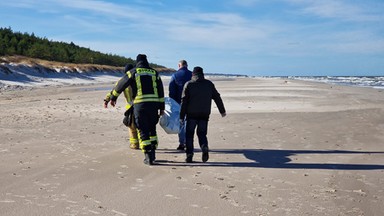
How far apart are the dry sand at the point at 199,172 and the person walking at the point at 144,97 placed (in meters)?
0.55

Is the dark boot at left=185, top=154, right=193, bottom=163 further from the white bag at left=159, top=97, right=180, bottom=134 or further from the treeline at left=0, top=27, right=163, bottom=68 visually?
the treeline at left=0, top=27, right=163, bottom=68

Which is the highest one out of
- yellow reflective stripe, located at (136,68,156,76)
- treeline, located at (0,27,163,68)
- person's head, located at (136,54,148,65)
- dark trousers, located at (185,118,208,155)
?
treeline, located at (0,27,163,68)

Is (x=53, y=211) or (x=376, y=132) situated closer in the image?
(x=53, y=211)

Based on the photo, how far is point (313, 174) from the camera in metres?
6.98

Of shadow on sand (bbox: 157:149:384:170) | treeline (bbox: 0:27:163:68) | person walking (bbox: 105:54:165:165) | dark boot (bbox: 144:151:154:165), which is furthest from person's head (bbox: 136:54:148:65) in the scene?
treeline (bbox: 0:27:163:68)

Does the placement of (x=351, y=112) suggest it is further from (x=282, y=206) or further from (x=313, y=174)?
(x=282, y=206)

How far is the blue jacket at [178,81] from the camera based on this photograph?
937 cm

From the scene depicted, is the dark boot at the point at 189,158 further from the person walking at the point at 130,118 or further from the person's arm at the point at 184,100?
the person walking at the point at 130,118

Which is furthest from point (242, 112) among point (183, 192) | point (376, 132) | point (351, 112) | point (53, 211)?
point (53, 211)

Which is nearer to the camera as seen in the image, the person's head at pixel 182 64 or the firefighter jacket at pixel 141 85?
the firefighter jacket at pixel 141 85

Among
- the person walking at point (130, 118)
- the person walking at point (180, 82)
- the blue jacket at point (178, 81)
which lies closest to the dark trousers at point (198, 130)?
the person walking at point (180, 82)

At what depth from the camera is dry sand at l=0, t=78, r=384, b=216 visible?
206 inches

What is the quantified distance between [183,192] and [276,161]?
2.71 metres

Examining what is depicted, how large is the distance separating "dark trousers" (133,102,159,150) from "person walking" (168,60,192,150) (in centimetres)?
118
